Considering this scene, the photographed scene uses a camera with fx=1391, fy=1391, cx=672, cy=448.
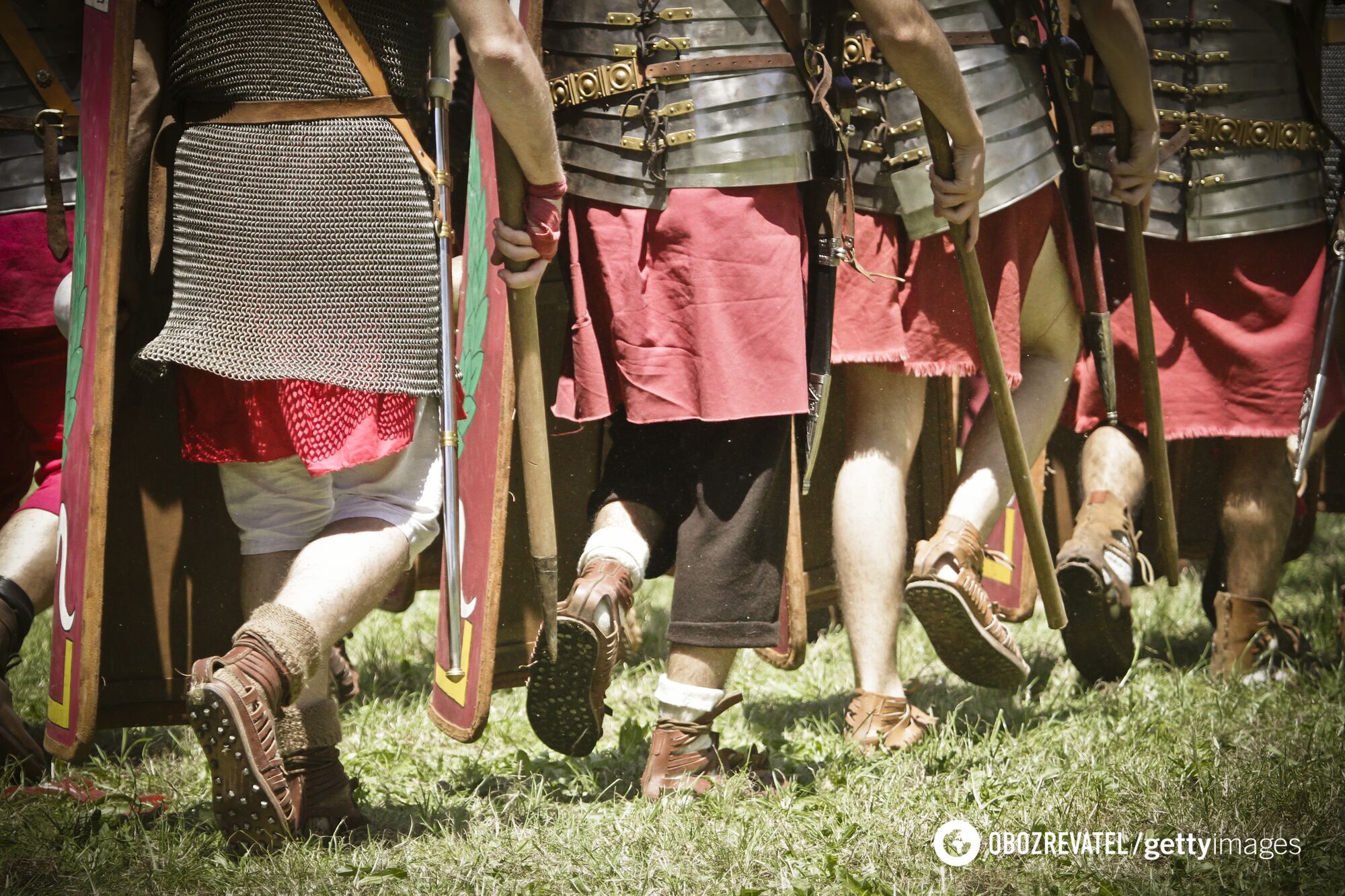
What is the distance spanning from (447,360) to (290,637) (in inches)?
21.1

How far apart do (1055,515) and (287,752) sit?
2149 mm

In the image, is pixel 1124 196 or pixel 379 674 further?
pixel 379 674

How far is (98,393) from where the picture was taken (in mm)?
2268

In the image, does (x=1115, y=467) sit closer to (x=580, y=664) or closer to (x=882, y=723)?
(x=882, y=723)

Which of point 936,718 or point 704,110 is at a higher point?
point 704,110

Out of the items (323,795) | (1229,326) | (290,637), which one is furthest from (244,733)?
(1229,326)

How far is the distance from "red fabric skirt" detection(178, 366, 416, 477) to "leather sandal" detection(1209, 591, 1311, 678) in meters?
2.10

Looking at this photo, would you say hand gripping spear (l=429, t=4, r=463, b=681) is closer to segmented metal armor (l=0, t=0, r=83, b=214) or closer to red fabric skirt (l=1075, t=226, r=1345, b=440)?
segmented metal armor (l=0, t=0, r=83, b=214)

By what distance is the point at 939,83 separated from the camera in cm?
241

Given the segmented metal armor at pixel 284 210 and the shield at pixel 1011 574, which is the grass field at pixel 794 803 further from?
the segmented metal armor at pixel 284 210

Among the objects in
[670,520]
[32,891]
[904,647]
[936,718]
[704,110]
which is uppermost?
[704,110]

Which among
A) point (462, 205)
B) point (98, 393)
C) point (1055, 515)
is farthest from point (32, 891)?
point (1055, 515)

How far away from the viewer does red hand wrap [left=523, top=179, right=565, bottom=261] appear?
225cm

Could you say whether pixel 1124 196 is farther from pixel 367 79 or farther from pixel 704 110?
pixel 367 79
